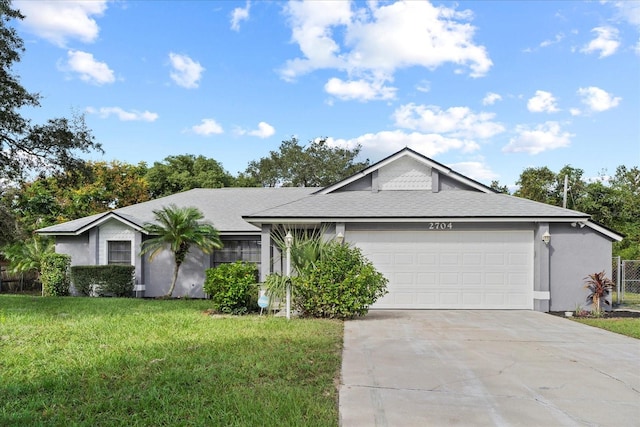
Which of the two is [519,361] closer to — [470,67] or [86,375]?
[86,375]

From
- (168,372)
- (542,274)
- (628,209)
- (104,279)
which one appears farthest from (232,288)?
(628,209)

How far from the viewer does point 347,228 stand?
12.4 metres

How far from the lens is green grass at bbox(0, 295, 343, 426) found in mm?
4176

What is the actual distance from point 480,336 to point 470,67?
1120 centimetres

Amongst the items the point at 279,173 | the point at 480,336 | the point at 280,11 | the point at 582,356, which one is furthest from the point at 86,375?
the point at 279,173

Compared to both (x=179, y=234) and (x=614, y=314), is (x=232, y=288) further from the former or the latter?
(x=614, y=314)

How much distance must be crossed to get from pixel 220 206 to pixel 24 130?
7.31 meters

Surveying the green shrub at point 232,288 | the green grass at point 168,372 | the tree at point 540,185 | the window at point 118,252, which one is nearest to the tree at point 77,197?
the window at point 118,252

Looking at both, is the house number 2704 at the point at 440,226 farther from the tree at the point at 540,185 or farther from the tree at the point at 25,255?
the tree at the point at 540,185

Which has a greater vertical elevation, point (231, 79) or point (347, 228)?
point (231, 79)

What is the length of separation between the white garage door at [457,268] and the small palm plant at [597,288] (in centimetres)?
164

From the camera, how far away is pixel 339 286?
996 centimetres

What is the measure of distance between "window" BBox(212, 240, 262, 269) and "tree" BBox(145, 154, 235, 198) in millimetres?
15685

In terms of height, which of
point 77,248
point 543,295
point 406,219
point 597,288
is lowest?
point 543,295
